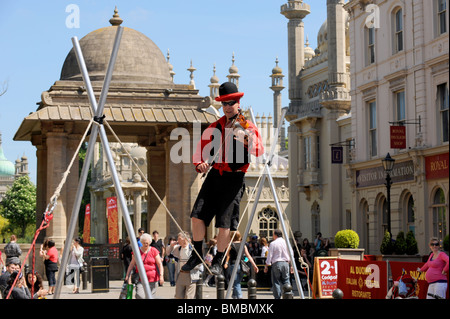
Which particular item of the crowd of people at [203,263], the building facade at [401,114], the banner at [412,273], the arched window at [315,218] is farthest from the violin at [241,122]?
the arched window at [315,218]

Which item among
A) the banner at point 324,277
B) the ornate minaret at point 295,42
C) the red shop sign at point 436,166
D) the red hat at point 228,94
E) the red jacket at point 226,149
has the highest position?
the ornate minaret at point 295,42

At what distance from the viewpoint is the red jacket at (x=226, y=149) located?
9.27 metres

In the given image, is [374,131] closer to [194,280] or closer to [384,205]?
[384,205]

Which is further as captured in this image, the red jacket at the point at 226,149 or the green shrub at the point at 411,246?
the green shrub at the point at 411,246

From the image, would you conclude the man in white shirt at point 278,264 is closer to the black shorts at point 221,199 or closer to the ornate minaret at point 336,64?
the black shorts at point 221,199

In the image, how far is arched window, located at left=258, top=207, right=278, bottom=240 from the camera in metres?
64.7

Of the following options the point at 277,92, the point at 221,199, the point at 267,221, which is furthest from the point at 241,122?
the point at 277,92

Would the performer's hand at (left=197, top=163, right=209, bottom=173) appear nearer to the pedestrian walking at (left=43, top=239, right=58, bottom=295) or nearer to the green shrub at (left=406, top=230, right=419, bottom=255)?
the pedestrian walking at (left=43, top=239, right=58, bottom=295)

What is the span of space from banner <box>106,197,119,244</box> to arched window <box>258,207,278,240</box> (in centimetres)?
3407

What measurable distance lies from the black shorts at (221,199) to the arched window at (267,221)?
54.9 m

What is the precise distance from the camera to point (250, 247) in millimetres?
34500

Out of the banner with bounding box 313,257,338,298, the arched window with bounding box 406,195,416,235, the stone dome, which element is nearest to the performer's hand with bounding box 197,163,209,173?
the banner with bounding box 313,257,338,298
